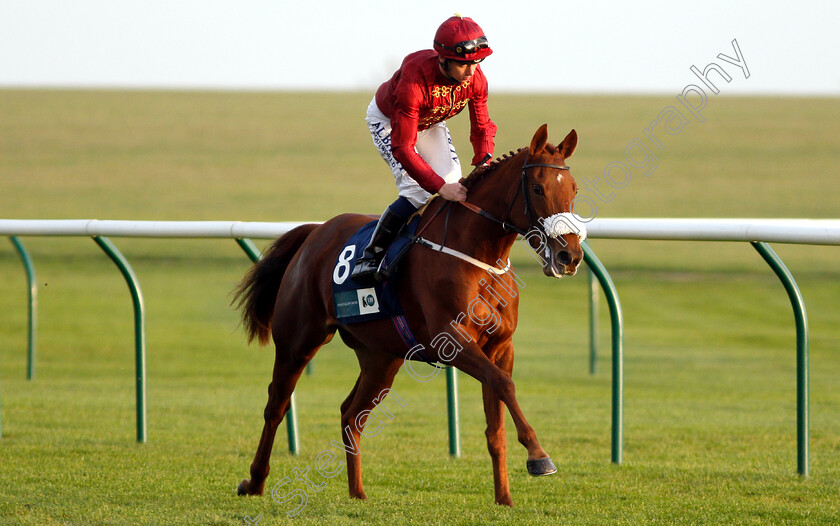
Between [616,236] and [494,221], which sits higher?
[494,221]

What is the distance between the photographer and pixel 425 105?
14.5 ft

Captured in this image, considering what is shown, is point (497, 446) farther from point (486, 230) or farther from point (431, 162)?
point (431, 162)

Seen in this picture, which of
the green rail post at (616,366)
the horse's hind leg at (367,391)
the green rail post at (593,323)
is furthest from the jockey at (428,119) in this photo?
the green rail post at (593,323)

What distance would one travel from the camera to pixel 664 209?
2633 cm

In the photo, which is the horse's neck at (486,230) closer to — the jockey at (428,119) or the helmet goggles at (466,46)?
the jockey at (428,119)

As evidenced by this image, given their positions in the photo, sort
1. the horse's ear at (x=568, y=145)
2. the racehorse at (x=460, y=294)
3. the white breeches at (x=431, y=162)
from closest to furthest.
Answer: the racehorse at (x=460, y=294)
the horse's ear at (x=568, y=145)
the white breeches at (x=431, y=162)

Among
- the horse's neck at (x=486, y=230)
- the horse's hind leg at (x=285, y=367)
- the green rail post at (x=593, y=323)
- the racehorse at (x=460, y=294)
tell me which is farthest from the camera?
the green rail post at (x=593, y=323)

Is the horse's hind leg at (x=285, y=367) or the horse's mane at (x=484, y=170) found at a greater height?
the horse's mane at (x=484, y=170)

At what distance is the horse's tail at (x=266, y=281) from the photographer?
530 centimetres

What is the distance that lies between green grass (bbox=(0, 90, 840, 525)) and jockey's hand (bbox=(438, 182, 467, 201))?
132 centimetres

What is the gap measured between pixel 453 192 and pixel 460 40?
2.07 feet

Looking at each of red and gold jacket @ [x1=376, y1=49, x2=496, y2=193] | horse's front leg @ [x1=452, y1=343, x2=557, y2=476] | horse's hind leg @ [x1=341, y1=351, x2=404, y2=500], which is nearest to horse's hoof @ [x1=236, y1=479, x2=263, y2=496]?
horse's hind leg @ [x1=341, y1=351, x2=404, y2=500]

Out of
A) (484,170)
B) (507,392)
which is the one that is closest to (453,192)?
(484,170)

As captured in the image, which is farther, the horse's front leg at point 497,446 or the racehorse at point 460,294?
the horse's front leg at point 497,446
